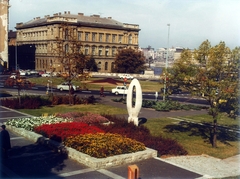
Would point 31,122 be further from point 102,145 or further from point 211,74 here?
point 211,74

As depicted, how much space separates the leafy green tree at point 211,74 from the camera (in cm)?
1695

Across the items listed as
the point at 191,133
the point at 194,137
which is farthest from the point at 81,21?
the point at 194,137

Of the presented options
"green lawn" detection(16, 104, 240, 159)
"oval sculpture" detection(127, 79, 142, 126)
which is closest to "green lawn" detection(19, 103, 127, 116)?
"green lawn" detection(16, 104, 240, 159)

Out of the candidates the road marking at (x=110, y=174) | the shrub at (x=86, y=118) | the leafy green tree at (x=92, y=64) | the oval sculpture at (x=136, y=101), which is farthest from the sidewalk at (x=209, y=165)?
the leafy green tree at (x=92, y=64)

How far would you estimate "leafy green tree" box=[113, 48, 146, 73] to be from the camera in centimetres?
8325

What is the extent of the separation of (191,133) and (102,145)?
9008mm

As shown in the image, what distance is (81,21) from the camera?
89938 millimetres

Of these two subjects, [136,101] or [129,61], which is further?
[129,61]

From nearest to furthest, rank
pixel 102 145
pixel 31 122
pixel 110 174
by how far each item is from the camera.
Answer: pixel 110 174, pixel 102 145, pixel 31 122

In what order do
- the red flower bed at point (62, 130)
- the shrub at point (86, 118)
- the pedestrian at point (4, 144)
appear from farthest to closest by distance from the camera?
the shrub at point (86, 118), the red flower bed at point (62, 130), the pedestrian at point (4, 144)

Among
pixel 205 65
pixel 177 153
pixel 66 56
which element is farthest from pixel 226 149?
pixel 66 56

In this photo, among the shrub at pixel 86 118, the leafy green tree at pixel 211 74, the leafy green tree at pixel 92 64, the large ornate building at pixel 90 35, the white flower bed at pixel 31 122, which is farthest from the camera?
the large ornate building at pixel 90 35

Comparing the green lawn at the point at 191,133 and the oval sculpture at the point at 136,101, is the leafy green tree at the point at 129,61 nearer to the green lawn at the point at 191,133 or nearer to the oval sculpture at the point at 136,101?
the green lawn at the point at 191,133

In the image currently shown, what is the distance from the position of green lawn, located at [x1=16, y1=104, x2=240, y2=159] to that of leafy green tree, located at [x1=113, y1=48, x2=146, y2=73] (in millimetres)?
54860
